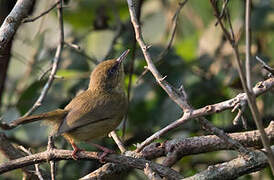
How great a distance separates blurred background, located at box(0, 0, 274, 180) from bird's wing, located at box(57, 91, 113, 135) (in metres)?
0.36

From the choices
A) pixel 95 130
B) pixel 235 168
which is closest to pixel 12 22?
pixel 95 130

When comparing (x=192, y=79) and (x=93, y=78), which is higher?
(x=93, y=78)

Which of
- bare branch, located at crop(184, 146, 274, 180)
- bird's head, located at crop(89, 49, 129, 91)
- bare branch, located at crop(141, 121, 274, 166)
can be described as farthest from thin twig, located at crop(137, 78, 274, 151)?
bird's head, located at crop(89, 49, 129, 91)

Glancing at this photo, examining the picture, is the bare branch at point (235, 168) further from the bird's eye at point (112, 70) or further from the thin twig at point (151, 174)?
the bird's eye at point (112, 70)

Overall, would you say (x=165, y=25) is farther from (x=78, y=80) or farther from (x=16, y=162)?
(x=16, y=162)

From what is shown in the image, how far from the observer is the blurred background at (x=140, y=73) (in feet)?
15.8

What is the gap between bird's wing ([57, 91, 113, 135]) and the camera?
3.71 meters

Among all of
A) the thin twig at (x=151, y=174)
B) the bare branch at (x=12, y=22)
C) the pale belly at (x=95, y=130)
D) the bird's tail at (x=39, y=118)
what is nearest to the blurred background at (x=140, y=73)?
the bird's tail at (x=39, y=118)

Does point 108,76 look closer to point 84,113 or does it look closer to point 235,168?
point 84,113

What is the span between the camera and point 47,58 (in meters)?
5.62

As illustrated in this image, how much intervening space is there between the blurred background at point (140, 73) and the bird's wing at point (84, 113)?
357 millimetres

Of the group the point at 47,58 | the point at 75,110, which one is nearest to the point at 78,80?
the point at 47,58

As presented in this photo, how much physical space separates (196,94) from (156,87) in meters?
0.47

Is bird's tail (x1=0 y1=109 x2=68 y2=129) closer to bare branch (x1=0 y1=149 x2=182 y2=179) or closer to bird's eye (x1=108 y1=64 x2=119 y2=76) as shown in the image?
bare branch (x1=0 y1=149 x2=182 y2=179)
